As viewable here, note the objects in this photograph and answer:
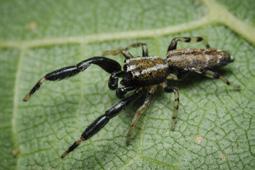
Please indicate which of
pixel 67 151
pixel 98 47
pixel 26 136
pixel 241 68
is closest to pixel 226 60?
pixel 241 68

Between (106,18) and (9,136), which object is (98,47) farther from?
(9,136)

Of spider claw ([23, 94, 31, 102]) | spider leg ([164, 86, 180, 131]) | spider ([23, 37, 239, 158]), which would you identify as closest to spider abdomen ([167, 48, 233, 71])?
spider ([23, 37, 239, 158])

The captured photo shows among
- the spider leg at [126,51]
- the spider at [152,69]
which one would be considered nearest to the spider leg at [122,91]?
the spider at [152,69]

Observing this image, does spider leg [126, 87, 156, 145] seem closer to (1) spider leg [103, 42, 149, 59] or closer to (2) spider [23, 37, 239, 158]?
(2) spider [23, 37, 239, 158]

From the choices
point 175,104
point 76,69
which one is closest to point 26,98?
point 76,69

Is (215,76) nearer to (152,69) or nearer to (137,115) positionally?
(152,69)

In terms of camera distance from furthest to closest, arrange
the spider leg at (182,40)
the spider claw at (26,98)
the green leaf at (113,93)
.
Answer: the spider leg at (182,40) < the spider claw at (26,98) < the green leaf at (113,93)

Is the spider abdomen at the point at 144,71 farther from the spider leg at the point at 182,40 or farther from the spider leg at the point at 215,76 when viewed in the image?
the spider leg at the point at 215,76
